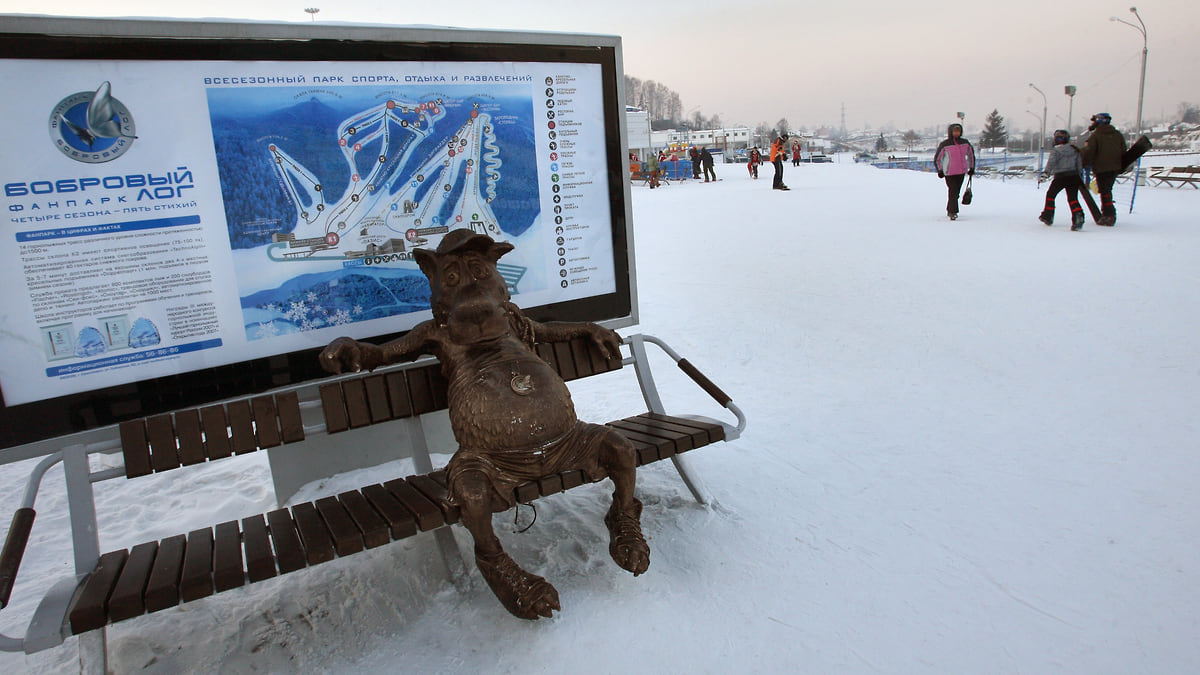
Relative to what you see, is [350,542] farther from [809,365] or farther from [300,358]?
[809,365]

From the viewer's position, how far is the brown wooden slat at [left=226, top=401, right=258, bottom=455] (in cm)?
309

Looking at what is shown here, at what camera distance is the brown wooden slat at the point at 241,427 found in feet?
10.1

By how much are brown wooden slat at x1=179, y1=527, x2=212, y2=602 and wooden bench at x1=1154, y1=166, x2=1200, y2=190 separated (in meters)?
19.5

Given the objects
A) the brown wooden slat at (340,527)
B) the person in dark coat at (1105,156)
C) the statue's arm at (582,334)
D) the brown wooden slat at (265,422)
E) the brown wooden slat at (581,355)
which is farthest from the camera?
the person in dark coat at (1105,156)

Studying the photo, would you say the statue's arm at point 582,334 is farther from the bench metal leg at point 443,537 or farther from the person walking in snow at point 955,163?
the person walking in snow at point 955,163

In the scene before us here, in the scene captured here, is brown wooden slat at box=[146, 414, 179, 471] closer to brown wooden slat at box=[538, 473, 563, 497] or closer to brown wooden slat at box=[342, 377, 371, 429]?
brown wooden slat at box=[342, 377, 371, 429]

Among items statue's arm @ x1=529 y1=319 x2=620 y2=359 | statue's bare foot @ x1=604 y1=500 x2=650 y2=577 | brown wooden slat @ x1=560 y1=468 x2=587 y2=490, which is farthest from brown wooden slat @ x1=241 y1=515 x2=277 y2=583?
statue's arm @ x1=529 y1=319 x2=620 y2=359

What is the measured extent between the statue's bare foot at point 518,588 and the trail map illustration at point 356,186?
150 cm

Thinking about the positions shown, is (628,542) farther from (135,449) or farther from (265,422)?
(135,449)

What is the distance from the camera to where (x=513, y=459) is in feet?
9.97

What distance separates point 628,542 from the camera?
308 cm

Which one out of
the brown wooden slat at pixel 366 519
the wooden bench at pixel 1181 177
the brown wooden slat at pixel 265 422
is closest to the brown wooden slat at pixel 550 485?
the brown wooden slat at pixel 366 519

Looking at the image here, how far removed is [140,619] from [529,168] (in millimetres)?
2811

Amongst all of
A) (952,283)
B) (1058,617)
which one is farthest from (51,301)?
(952,283)
